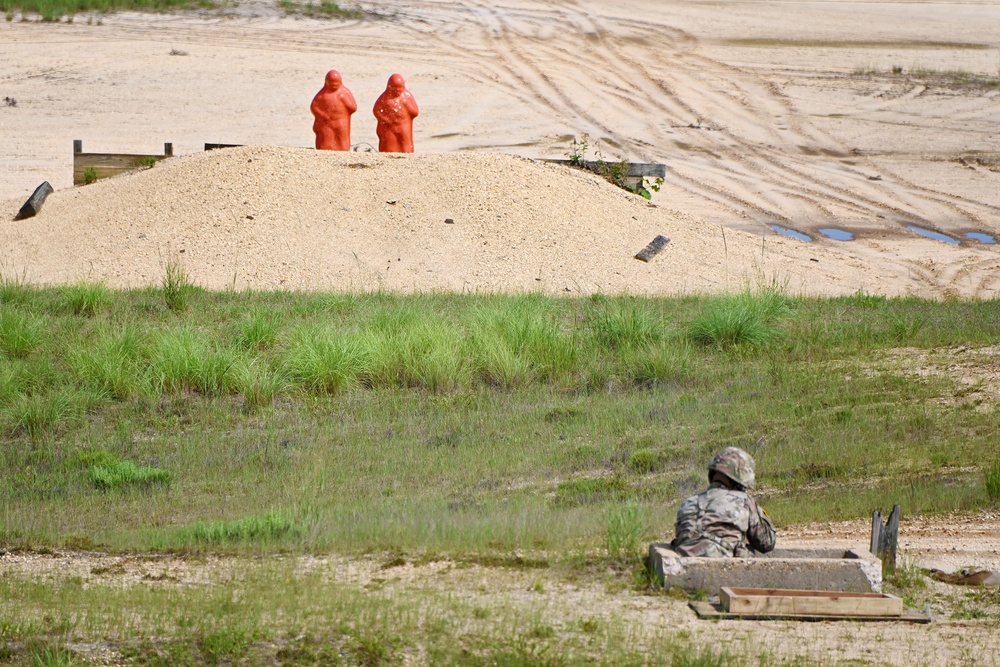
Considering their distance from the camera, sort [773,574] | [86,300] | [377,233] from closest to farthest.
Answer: [773,574] < [86,300] < [377,233]

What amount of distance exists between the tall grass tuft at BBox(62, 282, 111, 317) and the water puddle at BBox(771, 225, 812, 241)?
414 inches

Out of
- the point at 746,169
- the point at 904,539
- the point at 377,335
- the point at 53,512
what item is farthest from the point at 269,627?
the point at 746,169

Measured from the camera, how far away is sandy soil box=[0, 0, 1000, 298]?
49.0ft

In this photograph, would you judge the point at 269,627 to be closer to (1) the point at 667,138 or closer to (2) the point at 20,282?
(2) the point at 20,282

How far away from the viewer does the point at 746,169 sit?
23078 millimetres

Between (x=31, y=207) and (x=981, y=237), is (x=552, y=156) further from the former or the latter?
(x=31, y=207)

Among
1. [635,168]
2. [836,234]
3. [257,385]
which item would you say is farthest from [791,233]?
[257,385]

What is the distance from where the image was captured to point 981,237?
64.5ft

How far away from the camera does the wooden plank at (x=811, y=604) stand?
19.6 feet

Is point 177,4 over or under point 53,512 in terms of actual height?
over

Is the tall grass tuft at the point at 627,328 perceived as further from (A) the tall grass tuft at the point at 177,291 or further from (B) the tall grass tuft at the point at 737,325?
(A) the tall grass tuft at the point at 177,291

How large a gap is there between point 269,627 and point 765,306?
292 inches

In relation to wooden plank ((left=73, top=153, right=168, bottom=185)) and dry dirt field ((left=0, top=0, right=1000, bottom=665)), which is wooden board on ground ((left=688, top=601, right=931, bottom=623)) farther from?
wooden plank ((left=73, top=153, right=168, bottom=185))

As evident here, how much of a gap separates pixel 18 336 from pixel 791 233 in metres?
12.1
